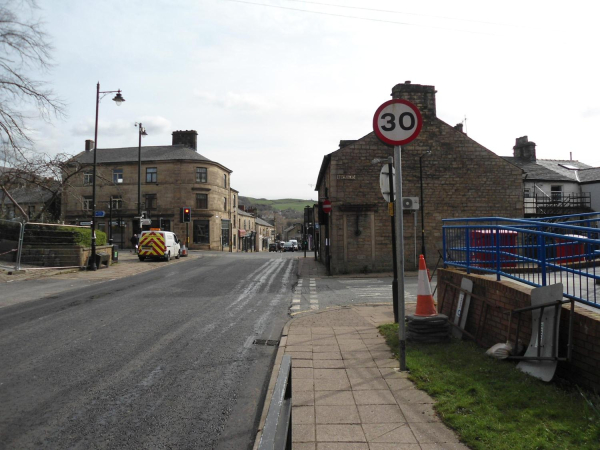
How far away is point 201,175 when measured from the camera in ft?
163

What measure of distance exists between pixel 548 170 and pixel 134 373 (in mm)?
40594

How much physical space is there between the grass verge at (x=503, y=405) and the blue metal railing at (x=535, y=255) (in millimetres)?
1011

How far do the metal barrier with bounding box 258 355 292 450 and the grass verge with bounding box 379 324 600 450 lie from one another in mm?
1834

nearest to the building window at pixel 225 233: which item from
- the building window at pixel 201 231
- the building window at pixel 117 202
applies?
the building window at pixel 201 231

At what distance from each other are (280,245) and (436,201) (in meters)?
54.5

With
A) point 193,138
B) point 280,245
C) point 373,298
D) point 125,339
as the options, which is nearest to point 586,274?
point 125,339

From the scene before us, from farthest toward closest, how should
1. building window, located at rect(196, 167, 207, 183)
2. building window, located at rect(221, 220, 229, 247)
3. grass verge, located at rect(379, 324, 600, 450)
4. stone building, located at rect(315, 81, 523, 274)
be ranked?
building window, located at rect(221, 220, 229, 247) → building window, located at rect(196, 167, 207, 183) → stone building, located at rect(315, 81, 523, 274) → grass verge, located at rect(379, 324, 600, 450)

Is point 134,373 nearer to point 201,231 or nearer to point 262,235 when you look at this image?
point 201,231

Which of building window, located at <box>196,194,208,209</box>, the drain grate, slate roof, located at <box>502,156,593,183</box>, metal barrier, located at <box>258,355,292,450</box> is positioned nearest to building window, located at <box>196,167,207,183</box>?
building window, located at <box>196,194,208,209</box>

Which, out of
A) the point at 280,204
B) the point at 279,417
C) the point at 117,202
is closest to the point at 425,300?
the point at 279,417

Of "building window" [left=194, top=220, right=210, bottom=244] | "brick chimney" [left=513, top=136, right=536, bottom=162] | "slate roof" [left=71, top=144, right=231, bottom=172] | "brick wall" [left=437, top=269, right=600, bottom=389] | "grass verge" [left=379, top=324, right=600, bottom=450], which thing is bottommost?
"grass verge" [left=379, top=324, right=600, bottom=450]

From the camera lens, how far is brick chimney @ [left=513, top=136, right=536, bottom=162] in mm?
41344

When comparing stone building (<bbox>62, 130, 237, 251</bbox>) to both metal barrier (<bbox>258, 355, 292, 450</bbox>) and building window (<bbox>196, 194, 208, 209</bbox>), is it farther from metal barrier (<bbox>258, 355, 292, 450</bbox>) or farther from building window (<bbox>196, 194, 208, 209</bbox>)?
metal barrier (<bbox>258, 355, 292, 450</bbox>)

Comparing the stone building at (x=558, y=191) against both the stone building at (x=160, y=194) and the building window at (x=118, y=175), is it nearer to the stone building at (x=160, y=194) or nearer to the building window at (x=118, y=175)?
the stone building at (x=160, y=194)
